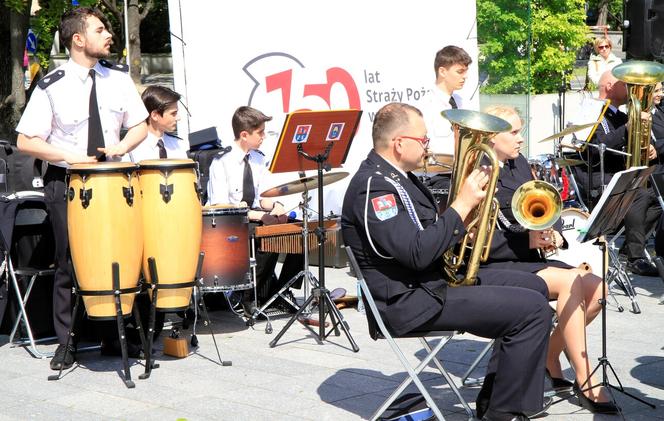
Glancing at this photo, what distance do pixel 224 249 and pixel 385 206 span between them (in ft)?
9.00

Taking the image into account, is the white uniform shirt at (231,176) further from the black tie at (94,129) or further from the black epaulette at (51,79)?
the black epaulette at (51,79)

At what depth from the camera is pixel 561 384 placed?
5.69 metres

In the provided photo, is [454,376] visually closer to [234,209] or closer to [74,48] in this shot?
[234,209]

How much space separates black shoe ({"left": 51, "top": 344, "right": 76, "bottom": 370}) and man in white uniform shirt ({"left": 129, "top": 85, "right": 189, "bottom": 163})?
1559 mm

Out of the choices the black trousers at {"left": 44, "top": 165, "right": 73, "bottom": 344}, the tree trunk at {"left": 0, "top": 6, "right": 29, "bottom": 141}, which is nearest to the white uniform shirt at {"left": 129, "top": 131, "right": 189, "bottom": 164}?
the black trousers at {"left": 44, "top": 165, "right": 73, "bottom": 344}

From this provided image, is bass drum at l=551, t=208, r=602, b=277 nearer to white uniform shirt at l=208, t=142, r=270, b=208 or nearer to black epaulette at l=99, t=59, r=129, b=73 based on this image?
white uniform shirt at l=208, t=142, r=270, b=208

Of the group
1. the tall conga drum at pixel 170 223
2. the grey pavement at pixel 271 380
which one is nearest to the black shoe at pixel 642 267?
the grey pavement at pixel 271 380

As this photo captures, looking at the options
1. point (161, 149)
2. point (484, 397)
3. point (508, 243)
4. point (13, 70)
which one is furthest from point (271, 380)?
point (13, 70)

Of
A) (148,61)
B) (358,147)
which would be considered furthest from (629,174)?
(148,61)

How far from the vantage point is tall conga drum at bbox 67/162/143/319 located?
6.01m

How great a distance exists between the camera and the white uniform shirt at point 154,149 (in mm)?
7441

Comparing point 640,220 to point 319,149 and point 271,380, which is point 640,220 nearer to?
point 319,149

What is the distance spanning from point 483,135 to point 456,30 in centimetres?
675

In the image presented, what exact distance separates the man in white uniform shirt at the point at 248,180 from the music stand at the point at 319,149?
691 mm
